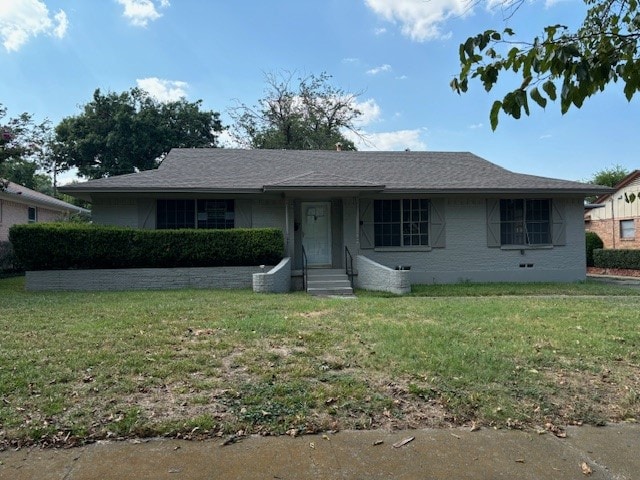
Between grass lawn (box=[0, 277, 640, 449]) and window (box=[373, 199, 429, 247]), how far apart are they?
6311 mm

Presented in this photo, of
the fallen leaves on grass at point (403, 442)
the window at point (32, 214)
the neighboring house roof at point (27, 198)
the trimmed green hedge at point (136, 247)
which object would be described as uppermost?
the neighboring house roof at point (27, 198)

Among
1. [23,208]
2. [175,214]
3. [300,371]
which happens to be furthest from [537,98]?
[23,208]

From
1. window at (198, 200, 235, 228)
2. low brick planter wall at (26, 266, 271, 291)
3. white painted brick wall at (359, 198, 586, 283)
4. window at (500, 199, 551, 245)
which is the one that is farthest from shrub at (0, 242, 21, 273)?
window at (500, 199, 551, 245)

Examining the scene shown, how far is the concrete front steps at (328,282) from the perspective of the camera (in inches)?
454

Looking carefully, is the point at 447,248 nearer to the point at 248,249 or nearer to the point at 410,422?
the point at 248,249

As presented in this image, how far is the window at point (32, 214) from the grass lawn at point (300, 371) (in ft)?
53.2

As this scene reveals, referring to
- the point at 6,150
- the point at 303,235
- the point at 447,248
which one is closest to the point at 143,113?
the point at 6,150

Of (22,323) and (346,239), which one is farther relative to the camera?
(346,239)

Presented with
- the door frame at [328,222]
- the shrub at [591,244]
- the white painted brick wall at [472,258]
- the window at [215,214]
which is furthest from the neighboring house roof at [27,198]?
the shrub at [591,244]

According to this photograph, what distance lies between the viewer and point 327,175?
1350 cm

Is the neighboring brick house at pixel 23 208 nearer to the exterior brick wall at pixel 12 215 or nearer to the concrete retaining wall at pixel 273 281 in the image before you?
the exterior brick wall at pixel 12 215

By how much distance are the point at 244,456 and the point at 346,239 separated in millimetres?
10990

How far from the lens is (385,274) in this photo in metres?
11.8

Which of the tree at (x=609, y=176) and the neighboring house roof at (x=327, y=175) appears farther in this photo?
the tree at (x=609, y=176)
